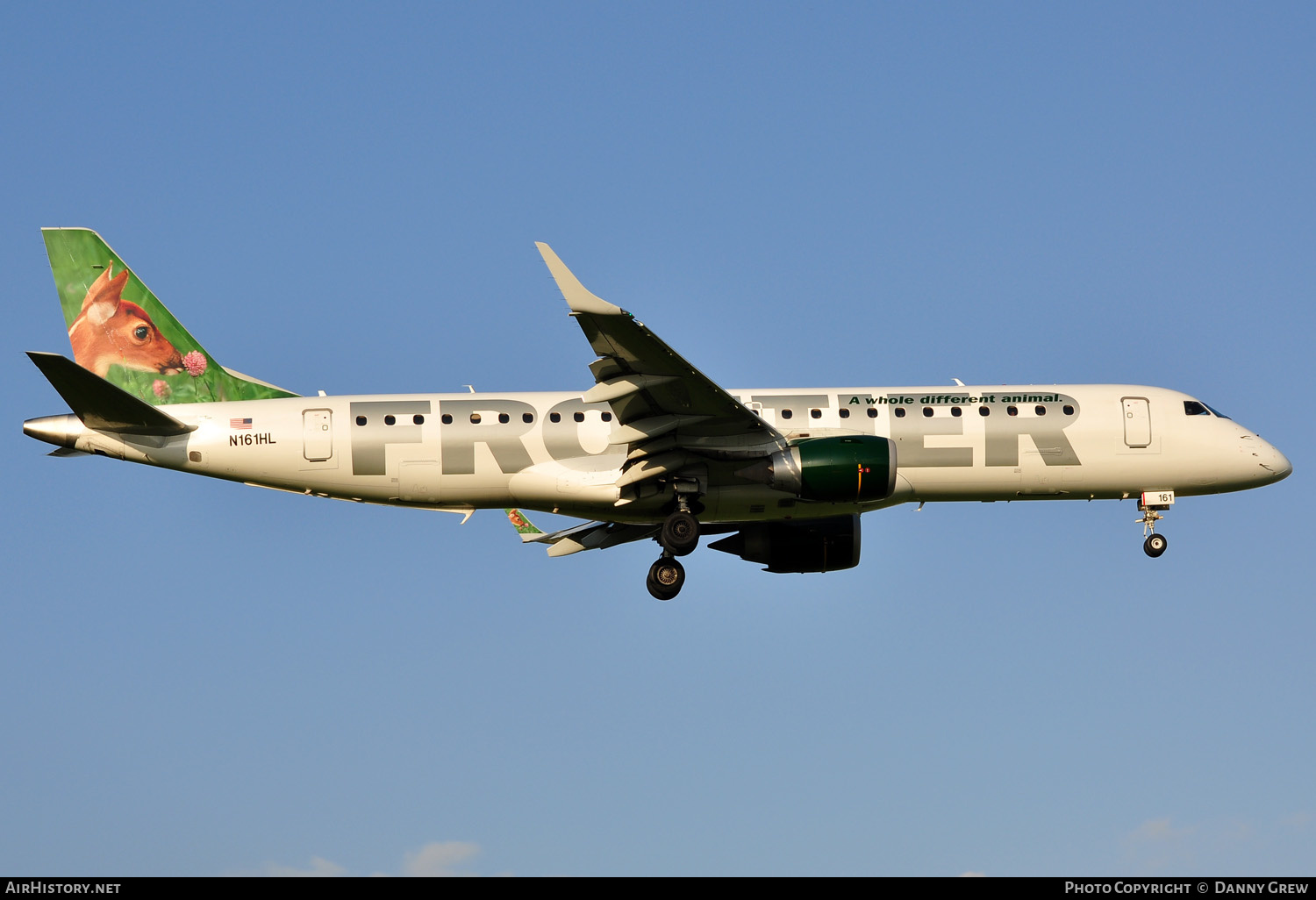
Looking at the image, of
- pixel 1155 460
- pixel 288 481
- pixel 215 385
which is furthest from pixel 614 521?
pixel 1155 460

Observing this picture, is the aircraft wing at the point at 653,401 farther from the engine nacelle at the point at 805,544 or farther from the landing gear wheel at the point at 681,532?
the engine nacelle at the point at 805,544

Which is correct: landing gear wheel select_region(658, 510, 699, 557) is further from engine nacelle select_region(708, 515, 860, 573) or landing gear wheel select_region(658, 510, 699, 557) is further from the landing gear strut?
engine nacelle select_region(708, 515, 860, 573)

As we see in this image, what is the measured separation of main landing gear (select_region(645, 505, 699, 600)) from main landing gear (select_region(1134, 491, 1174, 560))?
12.0m

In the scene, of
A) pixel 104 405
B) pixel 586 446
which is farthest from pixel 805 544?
pixel 104 405

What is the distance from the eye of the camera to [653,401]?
33.9m

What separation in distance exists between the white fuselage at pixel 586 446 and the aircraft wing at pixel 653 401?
2.48 feet

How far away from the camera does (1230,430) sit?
38.8 metres

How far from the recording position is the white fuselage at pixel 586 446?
3609cm

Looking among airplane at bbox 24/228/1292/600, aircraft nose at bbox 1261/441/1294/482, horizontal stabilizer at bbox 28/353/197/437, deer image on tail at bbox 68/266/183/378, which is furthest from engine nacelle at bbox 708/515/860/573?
deer image on tail at bbox 68/266/183/378

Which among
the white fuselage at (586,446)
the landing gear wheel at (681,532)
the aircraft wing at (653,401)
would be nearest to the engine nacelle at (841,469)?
the aircraft wing at (653,401)

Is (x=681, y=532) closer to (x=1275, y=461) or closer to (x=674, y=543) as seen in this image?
(x=674, y=543)

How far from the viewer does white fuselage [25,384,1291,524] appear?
118 feet
